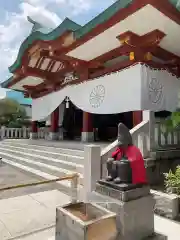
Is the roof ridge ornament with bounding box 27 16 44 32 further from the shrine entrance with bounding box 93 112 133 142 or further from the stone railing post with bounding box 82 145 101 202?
the stone railing post with bounding box 82 145 101 202

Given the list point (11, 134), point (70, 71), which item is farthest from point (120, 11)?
point (11, 134)

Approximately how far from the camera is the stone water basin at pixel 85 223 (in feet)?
7.71

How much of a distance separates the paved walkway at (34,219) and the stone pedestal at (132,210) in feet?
2.16

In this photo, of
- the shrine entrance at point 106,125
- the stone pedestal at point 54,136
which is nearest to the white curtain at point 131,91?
the stone pedestal at point 54,136

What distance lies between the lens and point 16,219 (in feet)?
12.9

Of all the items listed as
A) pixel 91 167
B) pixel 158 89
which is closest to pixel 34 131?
pixel 158 89

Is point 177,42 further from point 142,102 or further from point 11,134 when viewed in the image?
point 11,134

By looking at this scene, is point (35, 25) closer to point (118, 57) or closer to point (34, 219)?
point (118, 57)

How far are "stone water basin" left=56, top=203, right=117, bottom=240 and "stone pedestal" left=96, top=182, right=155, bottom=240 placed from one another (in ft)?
0.44

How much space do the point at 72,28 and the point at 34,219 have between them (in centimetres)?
690

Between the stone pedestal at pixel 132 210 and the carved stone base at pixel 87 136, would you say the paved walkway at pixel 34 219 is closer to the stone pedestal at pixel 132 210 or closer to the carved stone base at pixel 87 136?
the stone pedestal at pixel 132 210

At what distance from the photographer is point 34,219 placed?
3932 mm

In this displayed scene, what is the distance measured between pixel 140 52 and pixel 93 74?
274cm

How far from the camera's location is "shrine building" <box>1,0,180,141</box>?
612cm
